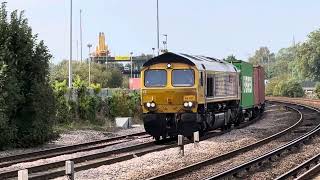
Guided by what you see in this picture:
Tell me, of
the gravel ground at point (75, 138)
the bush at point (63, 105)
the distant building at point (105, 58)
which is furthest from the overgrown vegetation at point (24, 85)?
the distant building at point (105, 58)

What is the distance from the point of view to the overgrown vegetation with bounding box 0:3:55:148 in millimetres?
19766

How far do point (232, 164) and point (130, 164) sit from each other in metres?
2.75

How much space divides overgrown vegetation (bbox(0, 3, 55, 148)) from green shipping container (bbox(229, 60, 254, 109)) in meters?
10.6

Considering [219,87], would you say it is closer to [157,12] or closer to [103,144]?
[103,144]

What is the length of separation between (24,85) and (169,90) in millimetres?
5456

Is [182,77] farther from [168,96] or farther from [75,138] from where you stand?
[75,138]

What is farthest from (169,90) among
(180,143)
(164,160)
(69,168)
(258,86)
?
(258,86)

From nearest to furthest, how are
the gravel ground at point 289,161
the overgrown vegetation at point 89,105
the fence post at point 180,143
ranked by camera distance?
the gravel ground at point 289,161 < the fence post at point 180,143 < the overgrown vegetation at point 89,105

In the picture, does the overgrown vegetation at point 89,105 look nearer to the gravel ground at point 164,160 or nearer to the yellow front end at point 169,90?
the yellow front end at point 169,90

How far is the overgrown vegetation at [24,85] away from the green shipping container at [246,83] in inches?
417

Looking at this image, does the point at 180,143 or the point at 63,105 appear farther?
the point at 63,105

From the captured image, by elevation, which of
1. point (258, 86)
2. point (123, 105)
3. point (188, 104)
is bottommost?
point (123, 105)

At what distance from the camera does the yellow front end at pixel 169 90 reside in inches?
795

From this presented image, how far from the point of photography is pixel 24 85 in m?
20.7
